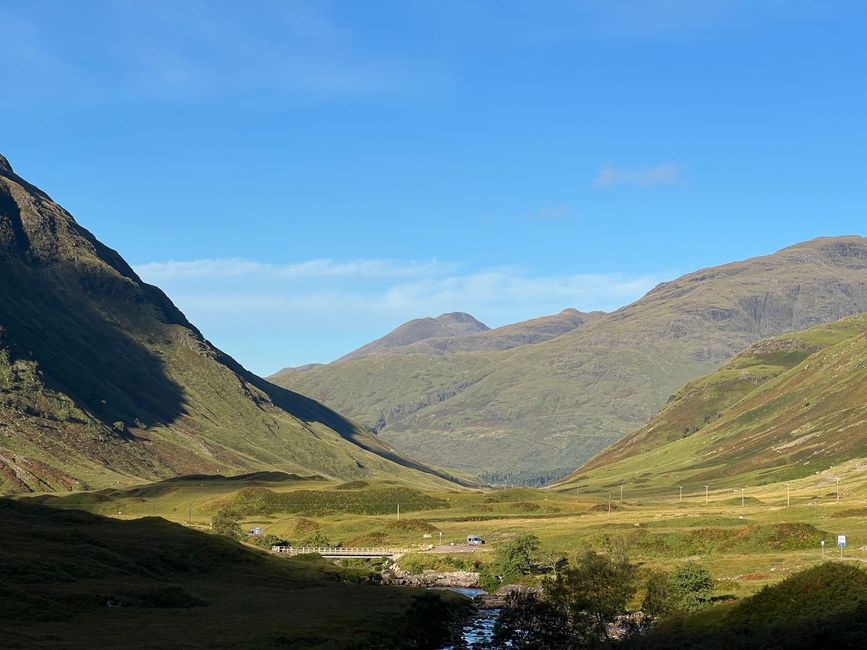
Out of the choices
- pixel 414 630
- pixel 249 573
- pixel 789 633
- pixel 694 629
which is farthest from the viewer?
pixel 249 573

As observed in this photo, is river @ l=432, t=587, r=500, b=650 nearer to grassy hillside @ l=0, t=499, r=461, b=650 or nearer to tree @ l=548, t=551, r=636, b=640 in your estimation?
grassy hillside @ l=0, t=499, r=461, b=650

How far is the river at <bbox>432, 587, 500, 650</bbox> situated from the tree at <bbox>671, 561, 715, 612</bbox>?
853 inches

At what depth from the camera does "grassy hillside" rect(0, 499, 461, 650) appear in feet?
317

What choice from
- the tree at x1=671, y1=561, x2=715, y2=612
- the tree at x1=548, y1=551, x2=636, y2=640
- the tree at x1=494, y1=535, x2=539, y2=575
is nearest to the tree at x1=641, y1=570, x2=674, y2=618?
the tree at x1=671, y1=561, x2=715, y2=612

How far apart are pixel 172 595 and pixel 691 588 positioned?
61846 millimetres

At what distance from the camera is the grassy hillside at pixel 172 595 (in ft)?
317

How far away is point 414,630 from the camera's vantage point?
112 metres

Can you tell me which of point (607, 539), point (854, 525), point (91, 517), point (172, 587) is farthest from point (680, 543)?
point (91, 517)

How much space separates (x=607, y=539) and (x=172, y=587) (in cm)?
7370

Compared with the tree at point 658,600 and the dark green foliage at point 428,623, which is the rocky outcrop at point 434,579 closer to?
the dark green foliage at point 428,623

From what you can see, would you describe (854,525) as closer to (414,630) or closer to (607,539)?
(607,539)

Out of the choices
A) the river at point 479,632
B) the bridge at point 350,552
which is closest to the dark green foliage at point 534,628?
the river at point 479,632

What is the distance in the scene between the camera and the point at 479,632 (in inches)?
4584

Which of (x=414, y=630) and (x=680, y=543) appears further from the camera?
(x=680, y=543)
